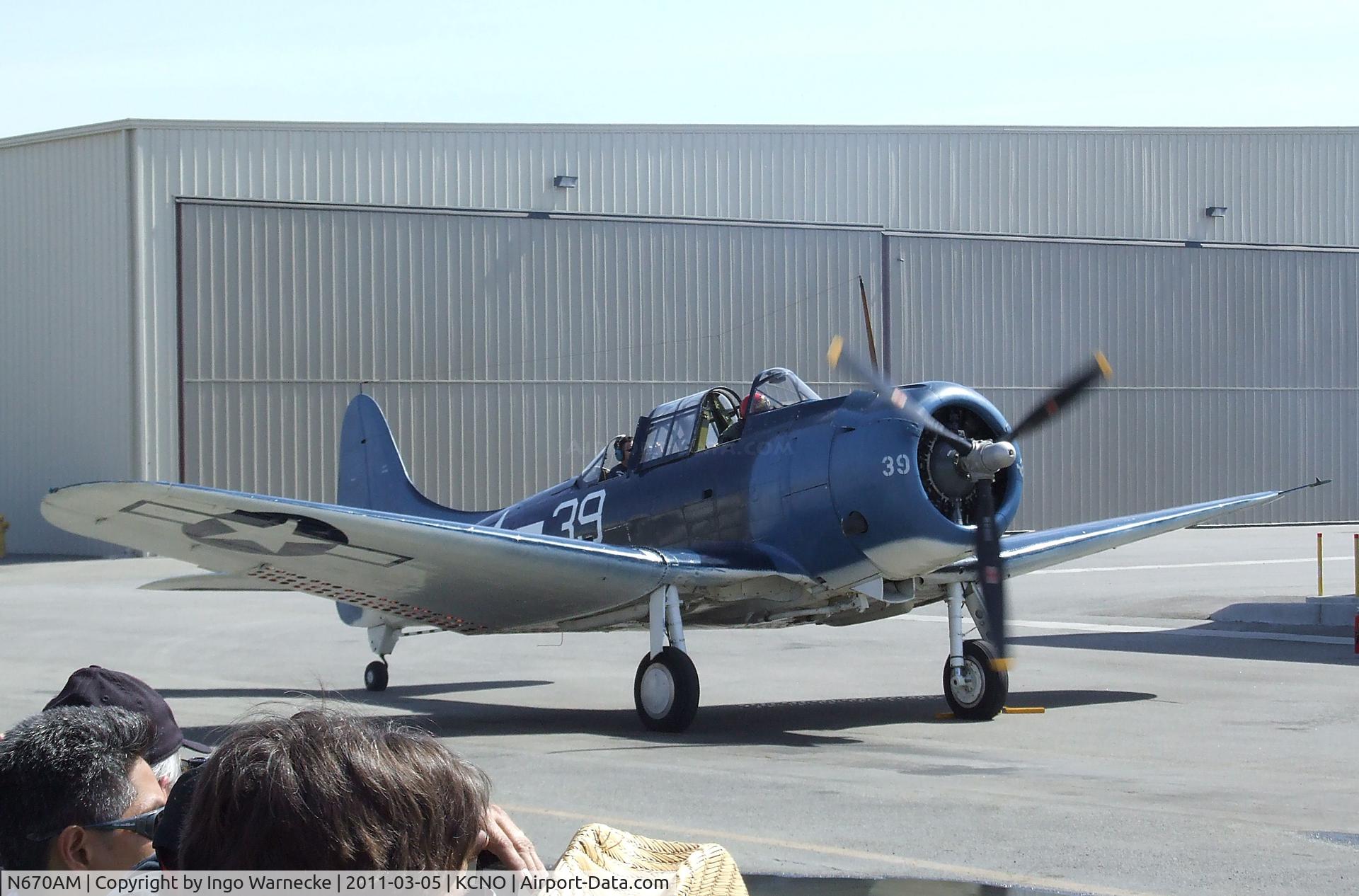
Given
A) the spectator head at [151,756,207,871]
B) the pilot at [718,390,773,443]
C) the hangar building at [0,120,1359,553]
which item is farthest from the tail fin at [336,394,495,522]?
the hangar building at [0,120,1359,553]

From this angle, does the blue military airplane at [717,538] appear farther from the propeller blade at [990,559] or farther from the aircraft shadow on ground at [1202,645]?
the aircraft shadow on ground at [1202,645]

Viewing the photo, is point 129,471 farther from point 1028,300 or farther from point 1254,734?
point 1254,734

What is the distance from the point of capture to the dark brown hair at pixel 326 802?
1.77 metres

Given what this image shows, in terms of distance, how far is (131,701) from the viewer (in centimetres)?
260

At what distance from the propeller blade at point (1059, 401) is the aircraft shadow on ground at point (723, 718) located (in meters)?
2.30

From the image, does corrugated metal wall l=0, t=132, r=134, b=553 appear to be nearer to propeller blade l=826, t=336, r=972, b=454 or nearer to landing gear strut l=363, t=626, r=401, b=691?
landing gear strut l=363, t=626, r=401, b=691

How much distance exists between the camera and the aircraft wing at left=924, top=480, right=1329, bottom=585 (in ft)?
38.2

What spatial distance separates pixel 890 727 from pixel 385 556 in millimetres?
3775

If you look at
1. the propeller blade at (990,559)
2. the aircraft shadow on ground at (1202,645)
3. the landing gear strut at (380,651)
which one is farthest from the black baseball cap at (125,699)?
the aircraft shadow on ground at (1202,645)

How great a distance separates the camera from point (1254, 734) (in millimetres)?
10367

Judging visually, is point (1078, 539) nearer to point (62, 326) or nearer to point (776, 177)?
point (776, 177)

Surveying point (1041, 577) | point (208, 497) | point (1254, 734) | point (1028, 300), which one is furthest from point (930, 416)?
point (1028, 300)

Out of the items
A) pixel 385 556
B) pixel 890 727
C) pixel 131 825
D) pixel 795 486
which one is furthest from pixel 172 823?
pixel 890 727

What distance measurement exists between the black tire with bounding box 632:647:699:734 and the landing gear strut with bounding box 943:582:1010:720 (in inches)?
77.4
